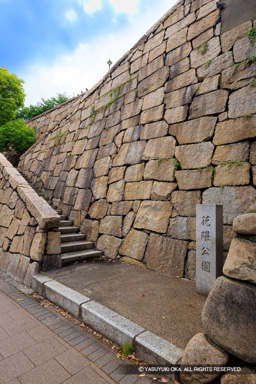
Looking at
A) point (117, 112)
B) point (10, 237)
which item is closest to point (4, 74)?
point (117, 112)

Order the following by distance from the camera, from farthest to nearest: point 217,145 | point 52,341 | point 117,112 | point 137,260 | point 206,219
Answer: point 117,112 → point 137,260 → point 217,145 → point 206,219 → point 52,341

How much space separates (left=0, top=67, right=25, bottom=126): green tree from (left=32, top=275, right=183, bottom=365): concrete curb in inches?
383

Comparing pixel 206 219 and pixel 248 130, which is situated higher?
pixel 248 130

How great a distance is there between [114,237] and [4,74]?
10.1 metres

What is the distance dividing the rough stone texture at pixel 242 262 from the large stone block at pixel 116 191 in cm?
353

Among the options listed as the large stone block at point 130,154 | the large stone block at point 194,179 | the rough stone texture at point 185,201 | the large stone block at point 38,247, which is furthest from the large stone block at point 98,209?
the large stone block at point 194,179

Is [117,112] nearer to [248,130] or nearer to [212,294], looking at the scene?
[248,130]

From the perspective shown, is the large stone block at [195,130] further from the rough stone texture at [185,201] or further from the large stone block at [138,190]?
the large stone block at [138,190]

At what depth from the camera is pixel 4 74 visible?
10.0 m

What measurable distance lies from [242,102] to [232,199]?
165 centimetres

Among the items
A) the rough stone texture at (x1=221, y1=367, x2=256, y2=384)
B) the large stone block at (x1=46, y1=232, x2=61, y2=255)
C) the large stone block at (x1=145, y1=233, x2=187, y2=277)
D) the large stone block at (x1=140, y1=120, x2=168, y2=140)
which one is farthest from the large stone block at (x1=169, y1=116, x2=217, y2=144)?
the rough stone texture at (x1=221, y1=367, x2=256, y2=384)

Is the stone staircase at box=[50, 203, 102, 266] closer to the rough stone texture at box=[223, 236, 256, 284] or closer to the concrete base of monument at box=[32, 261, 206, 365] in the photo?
the concrete base of monument at box=[32, 261, 206, 365]

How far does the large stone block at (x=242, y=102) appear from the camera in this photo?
11.1ft

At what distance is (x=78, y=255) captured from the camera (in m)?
4.50
